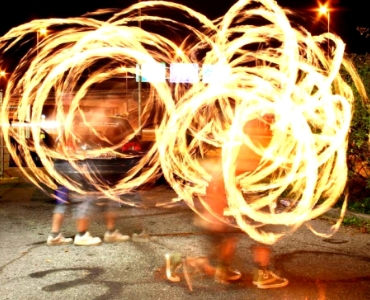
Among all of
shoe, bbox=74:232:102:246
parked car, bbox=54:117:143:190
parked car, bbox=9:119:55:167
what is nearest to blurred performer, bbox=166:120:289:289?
shoe, bbox=74:232:102:246

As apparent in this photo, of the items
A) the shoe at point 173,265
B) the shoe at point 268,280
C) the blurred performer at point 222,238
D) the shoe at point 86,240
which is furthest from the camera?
the shoe at point 86,240

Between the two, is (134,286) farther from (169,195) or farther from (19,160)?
(19,160)

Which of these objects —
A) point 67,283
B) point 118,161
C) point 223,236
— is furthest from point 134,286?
point 118,161

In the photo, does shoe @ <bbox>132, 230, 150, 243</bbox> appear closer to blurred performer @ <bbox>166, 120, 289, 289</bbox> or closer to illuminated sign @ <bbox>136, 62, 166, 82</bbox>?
blurred performer @ <bbox>166, 120, 289, 289</bbox>

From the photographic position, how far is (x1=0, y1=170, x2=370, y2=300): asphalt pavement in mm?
5633

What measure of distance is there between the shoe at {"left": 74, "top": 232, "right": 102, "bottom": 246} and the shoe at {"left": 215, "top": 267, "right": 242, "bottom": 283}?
89.1 inches

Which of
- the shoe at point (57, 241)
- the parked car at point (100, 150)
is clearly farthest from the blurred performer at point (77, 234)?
the parked car at point (100, 150)

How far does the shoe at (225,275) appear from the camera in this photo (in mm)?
6000

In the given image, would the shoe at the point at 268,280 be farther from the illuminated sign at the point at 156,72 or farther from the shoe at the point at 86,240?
the illuminated sign at the point at 156,72

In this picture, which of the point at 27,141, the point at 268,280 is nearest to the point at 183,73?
the point at 27,141

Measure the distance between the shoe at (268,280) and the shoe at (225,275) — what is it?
0.70 ft

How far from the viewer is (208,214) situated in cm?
657

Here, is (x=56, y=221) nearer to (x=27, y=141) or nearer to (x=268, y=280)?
(x=268, y=280)

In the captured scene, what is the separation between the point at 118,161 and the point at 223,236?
6205 millimetres
